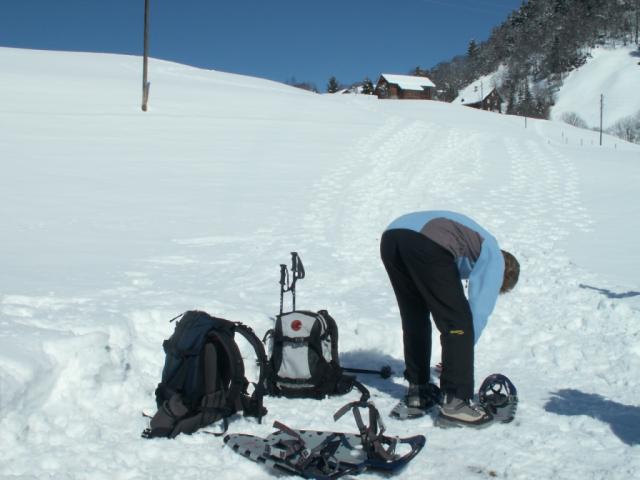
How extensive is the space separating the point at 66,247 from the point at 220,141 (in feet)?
36.4

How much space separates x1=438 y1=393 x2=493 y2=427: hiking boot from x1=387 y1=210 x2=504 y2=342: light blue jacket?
16.8 inches

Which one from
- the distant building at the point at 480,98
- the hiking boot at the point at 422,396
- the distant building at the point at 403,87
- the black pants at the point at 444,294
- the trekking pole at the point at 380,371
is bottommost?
the trekking pole at the point at 380,371

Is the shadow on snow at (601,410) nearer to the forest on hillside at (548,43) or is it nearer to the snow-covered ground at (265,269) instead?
the snow-covered ground at (265,269)

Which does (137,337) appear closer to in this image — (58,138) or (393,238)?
(393,238)

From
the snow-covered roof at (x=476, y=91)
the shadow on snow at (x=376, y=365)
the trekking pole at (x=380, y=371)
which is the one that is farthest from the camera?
the snow-covered roof at (x=476, y=91)

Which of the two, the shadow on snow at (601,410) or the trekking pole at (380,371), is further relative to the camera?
the trekking pole at (380,371)

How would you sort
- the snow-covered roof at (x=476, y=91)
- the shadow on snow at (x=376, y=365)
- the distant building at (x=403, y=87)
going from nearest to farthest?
1. the shadow on snow at (x=376, y=365)
2. the distant building at (x=403, y=87)
3. the snow-covered roof at (x=476, y=91)

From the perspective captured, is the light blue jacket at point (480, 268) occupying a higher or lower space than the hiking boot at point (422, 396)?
higher

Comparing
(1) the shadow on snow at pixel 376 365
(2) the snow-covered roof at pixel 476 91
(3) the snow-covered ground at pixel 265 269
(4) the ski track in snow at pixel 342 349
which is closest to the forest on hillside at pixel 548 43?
(2) the snow-covered roof at pixel 476 91

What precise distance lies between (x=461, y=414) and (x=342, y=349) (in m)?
2.00

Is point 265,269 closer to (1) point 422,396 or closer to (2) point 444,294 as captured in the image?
(1) point 422,396

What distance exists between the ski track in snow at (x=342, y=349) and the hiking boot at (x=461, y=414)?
0.27 feet

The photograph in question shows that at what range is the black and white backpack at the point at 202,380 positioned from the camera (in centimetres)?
405

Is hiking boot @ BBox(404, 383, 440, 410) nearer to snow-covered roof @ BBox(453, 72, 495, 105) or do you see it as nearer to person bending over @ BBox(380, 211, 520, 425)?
person bending over @ BBox(380, 211, 520, 425)
